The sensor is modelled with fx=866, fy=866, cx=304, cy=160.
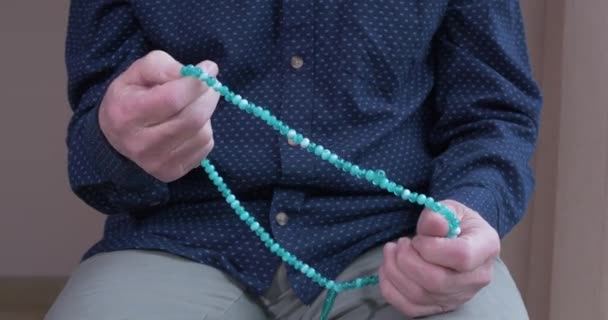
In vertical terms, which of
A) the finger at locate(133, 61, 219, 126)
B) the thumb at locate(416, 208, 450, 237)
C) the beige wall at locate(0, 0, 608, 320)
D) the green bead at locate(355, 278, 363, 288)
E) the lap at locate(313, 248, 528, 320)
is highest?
the finger at locate(133, 61, 219, 126)

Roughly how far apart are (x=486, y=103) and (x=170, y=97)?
386 mm

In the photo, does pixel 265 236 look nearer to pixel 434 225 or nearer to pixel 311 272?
pixel 311 272

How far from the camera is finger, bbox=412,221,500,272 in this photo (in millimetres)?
676

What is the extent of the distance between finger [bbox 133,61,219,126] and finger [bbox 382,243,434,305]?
0.67ft

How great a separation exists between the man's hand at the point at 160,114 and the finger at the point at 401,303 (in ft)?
0.61

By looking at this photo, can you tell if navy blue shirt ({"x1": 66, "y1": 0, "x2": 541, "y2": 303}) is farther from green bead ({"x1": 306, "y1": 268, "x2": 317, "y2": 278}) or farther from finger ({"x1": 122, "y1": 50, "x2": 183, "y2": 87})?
finger ({"x1": 122, "y1": 50, "x2": 183, "y2": 87})
